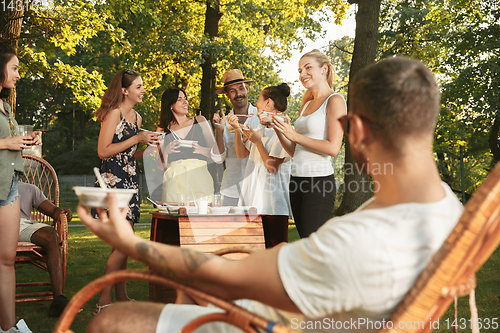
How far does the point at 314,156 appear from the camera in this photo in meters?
2.97

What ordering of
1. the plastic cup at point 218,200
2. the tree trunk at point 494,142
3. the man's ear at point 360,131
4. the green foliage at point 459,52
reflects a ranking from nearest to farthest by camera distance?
the man's ear at point 360,131 < the plastic cup at point 218,200 < the green foliage at point 459,52 < the tree trunk at point 494,142

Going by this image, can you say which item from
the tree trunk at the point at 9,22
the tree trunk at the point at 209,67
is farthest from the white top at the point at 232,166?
the tree trunk at the point at 209,67

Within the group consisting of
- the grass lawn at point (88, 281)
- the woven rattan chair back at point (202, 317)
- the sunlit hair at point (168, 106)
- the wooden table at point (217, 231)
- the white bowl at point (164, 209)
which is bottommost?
the grass lawn at point (88, 281)

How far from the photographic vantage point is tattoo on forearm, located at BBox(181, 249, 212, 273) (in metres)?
1.17

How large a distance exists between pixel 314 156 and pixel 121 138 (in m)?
1.88

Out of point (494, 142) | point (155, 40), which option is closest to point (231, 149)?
point (155, 40)

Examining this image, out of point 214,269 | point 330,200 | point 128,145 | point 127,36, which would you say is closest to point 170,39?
point 127,36

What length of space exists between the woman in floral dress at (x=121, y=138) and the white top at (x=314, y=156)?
56.3 inches

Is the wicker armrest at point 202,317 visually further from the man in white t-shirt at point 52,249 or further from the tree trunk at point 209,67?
the tree trunk at point 209,67

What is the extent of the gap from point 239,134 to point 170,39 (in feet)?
24.9

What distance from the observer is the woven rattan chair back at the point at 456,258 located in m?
0.98

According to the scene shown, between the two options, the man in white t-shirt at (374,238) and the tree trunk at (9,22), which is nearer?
the man in white t-shirt at (374,238)

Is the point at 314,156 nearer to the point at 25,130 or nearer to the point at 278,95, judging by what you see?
the point at 278,95

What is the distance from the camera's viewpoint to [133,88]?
155 inches
